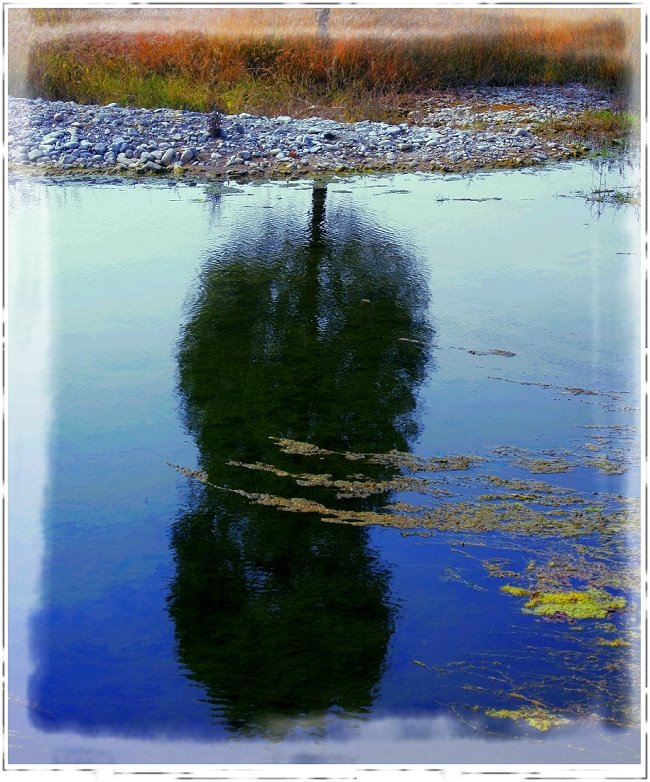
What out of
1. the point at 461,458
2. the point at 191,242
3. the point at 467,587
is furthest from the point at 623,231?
the point at 467,587

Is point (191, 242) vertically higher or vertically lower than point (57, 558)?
higher

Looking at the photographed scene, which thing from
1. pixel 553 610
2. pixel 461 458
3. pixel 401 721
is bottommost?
pixel 401 721

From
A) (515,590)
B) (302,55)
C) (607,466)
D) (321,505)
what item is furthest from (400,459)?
(302,55)

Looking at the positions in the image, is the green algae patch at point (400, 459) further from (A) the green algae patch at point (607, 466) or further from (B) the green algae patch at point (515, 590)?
(B) the green algae patch at point (515, 590)

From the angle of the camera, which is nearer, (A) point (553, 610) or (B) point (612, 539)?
(A) point (553, 610)

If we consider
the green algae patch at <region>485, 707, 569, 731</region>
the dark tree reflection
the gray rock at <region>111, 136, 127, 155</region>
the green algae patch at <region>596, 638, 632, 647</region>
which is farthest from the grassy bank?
the green algae patch at <region>485, 707, 569, 731</region>

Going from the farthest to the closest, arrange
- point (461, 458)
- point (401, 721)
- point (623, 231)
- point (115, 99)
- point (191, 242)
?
1. point (115, 99)
2. point (623, 231)
3. point (191, 242)
4. point (461, 458)
5. point (401, 721)

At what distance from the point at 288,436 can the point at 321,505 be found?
621 mm

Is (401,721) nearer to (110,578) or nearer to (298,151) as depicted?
(110,578)

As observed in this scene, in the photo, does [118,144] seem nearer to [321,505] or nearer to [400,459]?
[400,459]

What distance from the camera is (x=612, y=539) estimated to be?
371cm

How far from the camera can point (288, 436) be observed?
4.46m

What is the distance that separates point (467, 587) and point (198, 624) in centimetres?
95

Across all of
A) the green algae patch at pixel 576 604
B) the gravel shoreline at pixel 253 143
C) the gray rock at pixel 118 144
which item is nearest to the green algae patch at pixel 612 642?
the green algae patch at pixel 576 604
